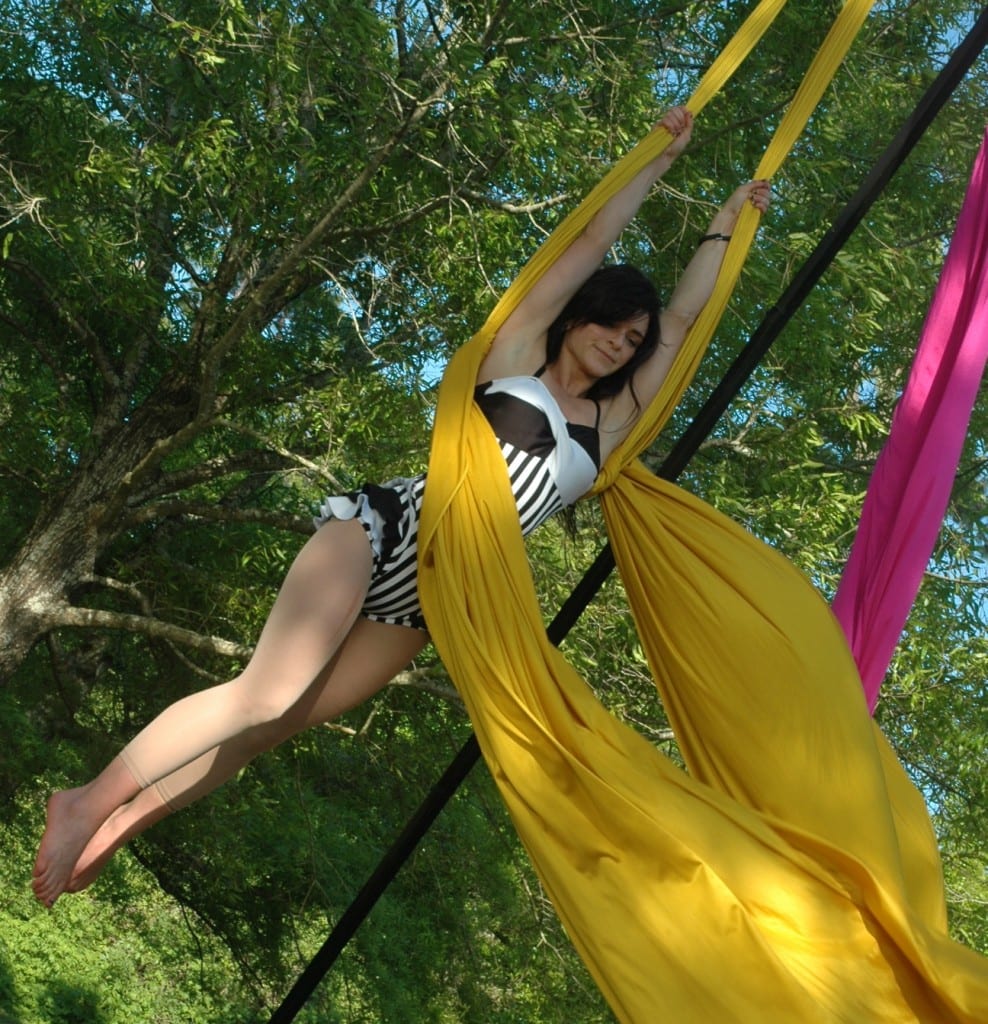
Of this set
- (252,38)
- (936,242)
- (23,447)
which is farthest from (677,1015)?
(936,242)

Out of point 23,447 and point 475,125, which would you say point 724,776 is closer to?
point 475,125

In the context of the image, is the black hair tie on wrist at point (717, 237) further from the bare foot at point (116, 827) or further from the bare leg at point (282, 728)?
the bare foot at point (116, 827)

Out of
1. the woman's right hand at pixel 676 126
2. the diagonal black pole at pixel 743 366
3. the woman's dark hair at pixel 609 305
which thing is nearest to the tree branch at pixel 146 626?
the diagonal black pole at pixel 743 366

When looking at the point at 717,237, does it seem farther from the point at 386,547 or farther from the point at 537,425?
the point at 386,547

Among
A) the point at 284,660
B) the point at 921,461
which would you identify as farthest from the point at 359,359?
the point at 284,660

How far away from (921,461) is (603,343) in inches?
25.6

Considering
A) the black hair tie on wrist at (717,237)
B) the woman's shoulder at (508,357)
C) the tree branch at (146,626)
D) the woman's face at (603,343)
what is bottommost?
the tree branch at (146,626)

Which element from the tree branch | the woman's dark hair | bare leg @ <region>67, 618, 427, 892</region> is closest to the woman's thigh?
bare leg @ <region>67, 618, 427, 892</region>

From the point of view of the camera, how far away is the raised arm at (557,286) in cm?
189

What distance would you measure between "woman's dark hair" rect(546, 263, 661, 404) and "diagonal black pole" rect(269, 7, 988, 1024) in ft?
0.53

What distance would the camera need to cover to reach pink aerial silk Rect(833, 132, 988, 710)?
86.7 inches

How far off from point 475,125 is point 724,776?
185 cm

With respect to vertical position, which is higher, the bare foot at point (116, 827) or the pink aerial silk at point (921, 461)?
the pink aerial silk at point (921, 461)

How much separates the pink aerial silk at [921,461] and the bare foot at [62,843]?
118 cm
